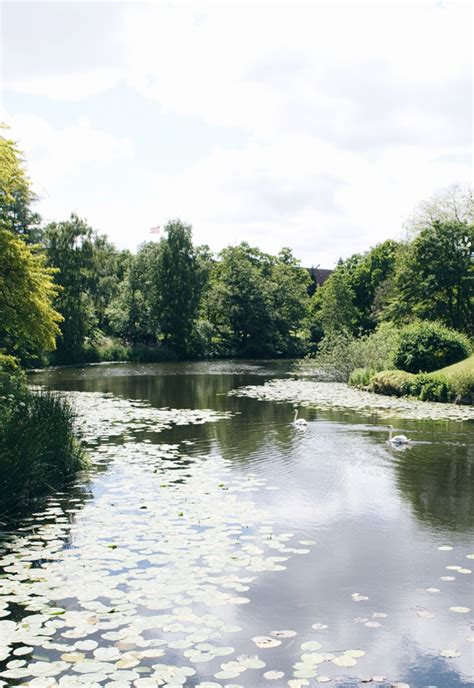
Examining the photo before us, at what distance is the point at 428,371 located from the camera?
2712cm

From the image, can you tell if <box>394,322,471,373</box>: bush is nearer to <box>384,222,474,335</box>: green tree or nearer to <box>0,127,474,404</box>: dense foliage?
<box>0,127,474,404</box>: dense foliage

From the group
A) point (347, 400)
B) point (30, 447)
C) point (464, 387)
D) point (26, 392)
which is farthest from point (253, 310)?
point (30, 447)

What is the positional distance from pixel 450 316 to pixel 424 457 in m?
24.9

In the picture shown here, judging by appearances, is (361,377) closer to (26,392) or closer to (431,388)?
(431,388)

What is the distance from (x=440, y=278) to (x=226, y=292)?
33.0 metres

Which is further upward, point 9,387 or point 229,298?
point 229,298

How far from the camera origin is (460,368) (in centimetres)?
2517

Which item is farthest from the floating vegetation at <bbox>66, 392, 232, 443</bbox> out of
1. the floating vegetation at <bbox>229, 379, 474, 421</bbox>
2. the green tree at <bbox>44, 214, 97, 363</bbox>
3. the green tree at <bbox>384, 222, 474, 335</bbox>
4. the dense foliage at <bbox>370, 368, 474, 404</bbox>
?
the green tree at <bbox>44, 214, 97, 363</bbox>

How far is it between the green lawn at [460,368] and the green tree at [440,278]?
10.1 m

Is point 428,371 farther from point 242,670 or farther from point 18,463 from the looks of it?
point 242,670

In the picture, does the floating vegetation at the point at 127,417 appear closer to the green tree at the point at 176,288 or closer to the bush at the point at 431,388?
the bush at the point at 431,388

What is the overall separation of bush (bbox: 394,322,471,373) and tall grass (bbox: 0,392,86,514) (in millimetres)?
18000

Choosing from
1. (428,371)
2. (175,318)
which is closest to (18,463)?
(428,371)

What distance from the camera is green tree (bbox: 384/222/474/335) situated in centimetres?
3641
